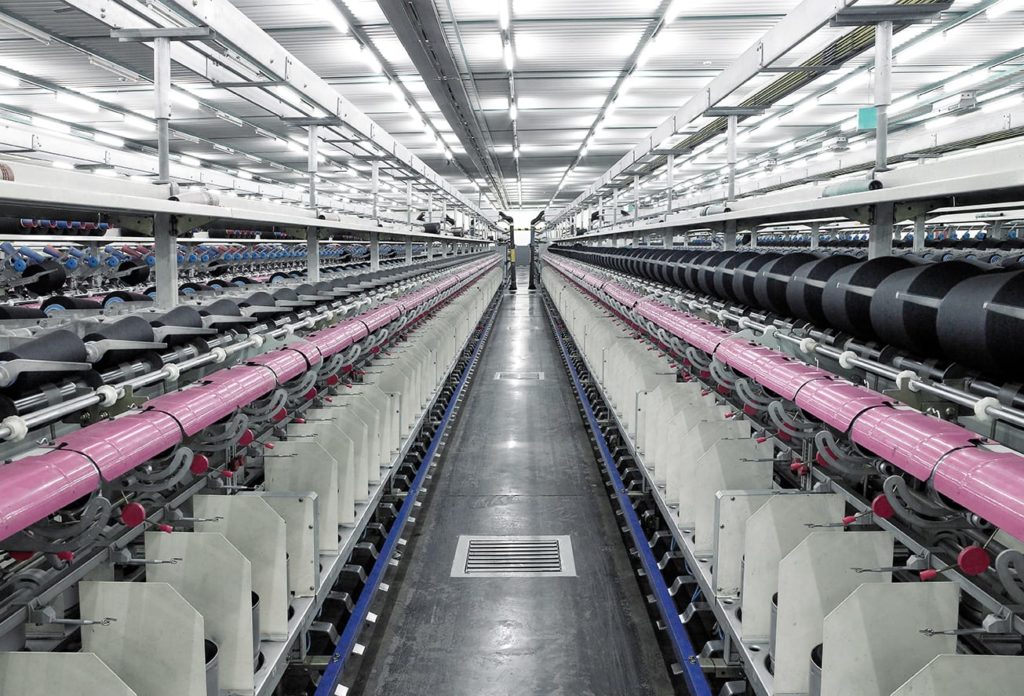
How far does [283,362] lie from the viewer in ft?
11.6

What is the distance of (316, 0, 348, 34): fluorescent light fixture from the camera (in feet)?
28.0

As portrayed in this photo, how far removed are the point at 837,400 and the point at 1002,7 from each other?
8.67 m

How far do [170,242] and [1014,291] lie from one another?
321 centimetres

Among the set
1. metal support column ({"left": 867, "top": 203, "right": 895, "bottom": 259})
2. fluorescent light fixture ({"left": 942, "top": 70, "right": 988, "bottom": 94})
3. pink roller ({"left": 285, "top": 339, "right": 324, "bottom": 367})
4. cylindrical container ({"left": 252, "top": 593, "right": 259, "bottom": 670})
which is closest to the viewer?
cylindrical container ({"left": 252, "top": 593, "right": 259, "bottom": 670})

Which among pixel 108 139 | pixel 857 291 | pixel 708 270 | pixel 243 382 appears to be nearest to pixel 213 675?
pixel 243 382

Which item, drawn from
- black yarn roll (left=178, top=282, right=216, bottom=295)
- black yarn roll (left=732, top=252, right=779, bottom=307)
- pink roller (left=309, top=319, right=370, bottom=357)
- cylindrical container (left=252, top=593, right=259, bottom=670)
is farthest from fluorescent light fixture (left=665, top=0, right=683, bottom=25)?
cylindrical container (left=252, top=593, right=259, bottom=670)

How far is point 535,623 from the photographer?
4.11m

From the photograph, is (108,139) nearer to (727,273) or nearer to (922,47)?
(922,47)

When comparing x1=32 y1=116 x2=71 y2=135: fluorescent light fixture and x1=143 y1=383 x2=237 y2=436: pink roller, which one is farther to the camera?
x1=32 y1=116 x2=71 y2=135: fluorescent light fixture

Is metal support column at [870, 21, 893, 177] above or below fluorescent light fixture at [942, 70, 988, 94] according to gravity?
below

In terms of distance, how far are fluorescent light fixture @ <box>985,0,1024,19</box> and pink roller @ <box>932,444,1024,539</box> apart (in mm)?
8944

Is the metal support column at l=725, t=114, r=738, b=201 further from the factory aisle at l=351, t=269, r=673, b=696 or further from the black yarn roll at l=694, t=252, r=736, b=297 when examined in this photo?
the factory aisle at l=351, t=269, r=673, b=696

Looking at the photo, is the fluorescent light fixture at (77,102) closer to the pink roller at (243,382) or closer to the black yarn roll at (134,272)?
the black yarn roll at (134,272)

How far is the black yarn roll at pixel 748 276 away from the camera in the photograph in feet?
14.3
